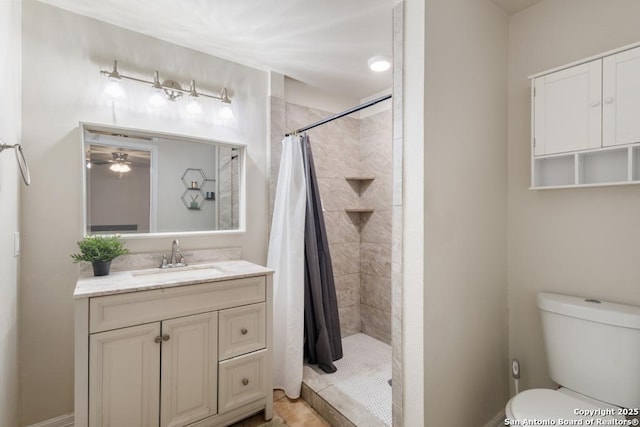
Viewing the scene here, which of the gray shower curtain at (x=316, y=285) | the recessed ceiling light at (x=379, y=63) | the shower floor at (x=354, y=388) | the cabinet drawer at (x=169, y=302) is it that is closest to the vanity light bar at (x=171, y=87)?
the gray shower curtain at (x=316, y=285)

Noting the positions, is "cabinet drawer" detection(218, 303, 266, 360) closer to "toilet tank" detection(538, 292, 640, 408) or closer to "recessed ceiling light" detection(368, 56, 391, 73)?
"toilet tank" detection(538, 292, 640, 408)

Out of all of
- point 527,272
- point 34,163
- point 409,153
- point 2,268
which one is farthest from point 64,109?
point 527,272

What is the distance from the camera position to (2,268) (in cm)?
123

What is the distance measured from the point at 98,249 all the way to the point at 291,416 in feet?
4.89

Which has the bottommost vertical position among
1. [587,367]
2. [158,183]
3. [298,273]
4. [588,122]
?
[587,367]

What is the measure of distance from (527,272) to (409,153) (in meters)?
1.08

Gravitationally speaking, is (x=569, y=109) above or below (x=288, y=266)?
above

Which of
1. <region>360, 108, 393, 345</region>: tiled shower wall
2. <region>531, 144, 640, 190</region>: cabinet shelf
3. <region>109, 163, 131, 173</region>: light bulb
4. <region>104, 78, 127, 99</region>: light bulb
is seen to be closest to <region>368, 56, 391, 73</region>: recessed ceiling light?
<region>360, 108, 393, 345</region>: tiled shower wall

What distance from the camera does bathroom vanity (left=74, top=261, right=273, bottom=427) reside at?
133 centimetres

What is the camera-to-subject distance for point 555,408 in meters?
1.23

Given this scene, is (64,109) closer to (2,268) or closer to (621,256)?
(2,268)

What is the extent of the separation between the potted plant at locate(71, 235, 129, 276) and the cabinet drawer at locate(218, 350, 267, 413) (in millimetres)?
843

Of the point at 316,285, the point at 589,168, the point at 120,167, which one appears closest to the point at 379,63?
the point at 589,168

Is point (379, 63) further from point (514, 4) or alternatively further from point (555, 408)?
point (555, 408)
